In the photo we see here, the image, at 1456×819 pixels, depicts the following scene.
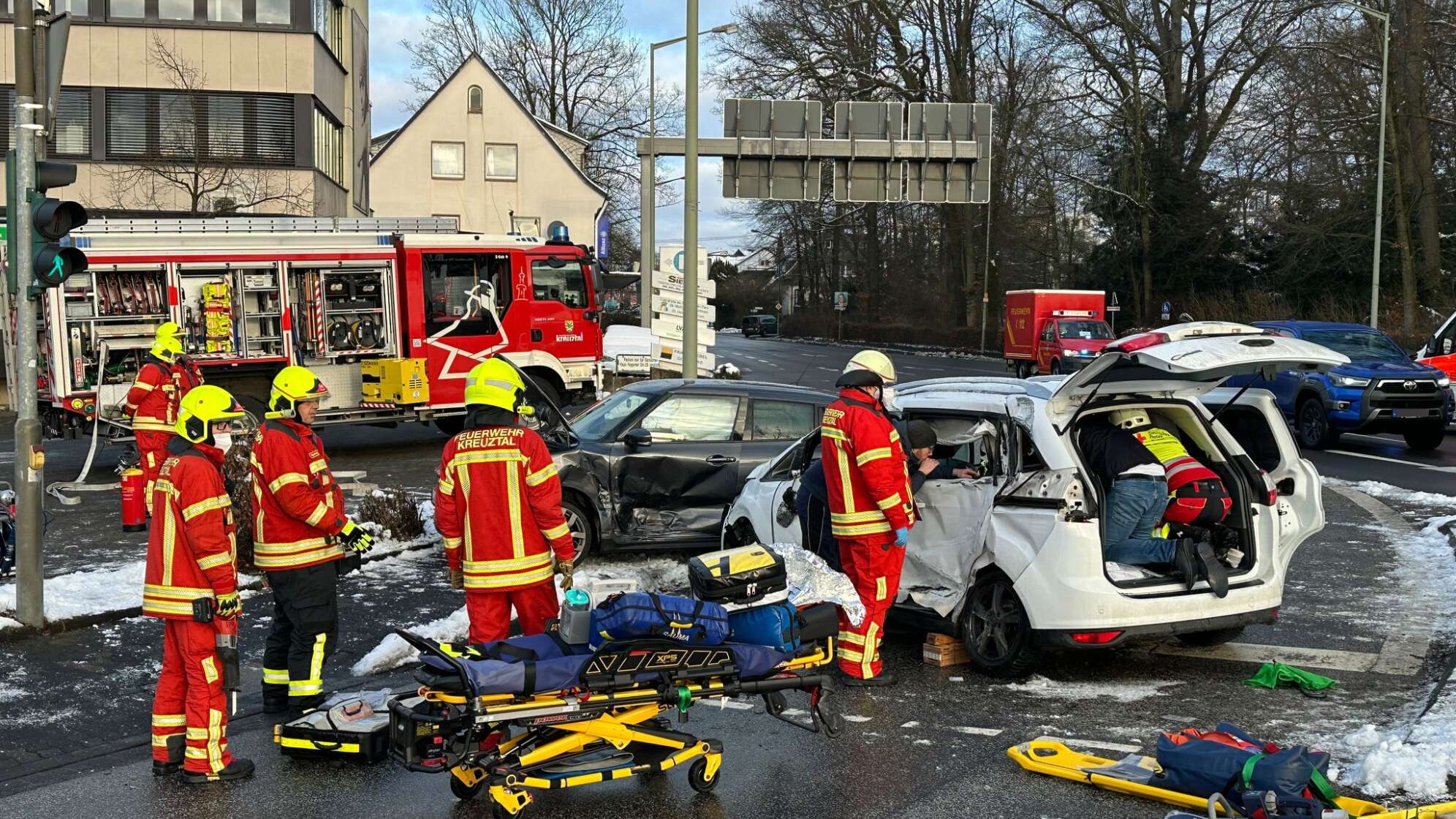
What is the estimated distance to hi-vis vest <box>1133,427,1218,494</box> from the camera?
25.2 ft

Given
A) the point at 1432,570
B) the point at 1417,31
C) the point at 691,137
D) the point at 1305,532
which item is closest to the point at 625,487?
the point at 1305,532

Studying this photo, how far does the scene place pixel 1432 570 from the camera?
10.7 metres

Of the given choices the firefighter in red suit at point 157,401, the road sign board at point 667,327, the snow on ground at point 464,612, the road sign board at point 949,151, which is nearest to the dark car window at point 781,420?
the snow on ground at point 464,612

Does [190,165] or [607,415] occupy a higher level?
[190,165]

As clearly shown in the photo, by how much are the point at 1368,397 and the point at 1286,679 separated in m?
13.6

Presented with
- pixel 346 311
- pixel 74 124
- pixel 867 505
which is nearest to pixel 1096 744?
pixel 867 505

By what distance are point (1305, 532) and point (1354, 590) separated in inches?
96.6

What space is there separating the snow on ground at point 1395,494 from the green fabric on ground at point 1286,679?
26.2 ft

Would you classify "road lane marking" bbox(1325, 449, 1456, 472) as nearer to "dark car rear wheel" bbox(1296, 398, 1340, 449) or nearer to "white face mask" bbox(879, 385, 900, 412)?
"dark car rear wheel" bbox(1296, 398, 1340, 449)

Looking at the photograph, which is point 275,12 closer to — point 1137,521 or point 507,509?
point 507,509

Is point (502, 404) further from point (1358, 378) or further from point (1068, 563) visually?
point (1358, 378)

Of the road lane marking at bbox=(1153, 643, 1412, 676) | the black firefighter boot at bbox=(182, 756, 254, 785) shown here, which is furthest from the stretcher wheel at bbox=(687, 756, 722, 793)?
the road lane marking at bbox=(1153, 643, 1412, 676)

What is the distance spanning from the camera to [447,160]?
5191 cm

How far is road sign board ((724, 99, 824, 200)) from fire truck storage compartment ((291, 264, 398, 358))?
6.92 m
